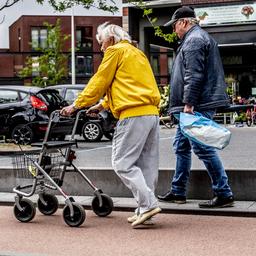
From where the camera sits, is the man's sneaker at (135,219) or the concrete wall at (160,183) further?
the concrete wall at (160,183)

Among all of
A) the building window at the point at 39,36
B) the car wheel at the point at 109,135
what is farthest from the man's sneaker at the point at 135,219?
the building window at the point at 39,36

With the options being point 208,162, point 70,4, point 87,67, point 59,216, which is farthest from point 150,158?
point 87,67

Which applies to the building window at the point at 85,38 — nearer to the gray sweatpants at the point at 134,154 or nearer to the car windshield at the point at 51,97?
the car windshield at the point at 51,97

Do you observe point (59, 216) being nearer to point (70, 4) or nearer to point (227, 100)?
point (227, 100)

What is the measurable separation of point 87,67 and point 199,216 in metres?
57.9

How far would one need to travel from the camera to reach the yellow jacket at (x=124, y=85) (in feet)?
23.9

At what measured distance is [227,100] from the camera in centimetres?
779

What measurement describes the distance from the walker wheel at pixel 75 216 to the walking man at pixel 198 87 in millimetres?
1326

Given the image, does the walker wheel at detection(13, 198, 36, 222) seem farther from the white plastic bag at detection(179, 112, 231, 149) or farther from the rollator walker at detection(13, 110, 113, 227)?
the white plastic bag at detection(179, 112, 231, 149)

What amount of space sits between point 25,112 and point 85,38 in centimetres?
4834

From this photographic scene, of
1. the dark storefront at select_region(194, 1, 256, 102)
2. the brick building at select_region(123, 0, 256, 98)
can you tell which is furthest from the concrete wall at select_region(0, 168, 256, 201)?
the dark storefront at select_region(194, 1, 256, 102)

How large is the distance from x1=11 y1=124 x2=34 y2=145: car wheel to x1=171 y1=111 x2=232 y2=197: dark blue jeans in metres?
10.7

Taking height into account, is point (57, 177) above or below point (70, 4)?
below

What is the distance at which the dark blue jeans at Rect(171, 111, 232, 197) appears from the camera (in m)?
7.78
